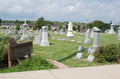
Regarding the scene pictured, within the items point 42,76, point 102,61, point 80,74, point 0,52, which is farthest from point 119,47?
point 0,52

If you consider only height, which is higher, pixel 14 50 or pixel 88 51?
pixel 14 50

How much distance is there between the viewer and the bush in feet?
21.3

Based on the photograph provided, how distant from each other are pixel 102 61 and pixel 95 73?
2.32 metres

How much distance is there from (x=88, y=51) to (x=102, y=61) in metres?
3.85

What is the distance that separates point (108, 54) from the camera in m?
6.61

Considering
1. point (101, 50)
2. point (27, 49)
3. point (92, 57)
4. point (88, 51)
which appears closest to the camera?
point (27, 49)

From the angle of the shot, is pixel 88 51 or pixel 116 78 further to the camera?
pixel 88 51

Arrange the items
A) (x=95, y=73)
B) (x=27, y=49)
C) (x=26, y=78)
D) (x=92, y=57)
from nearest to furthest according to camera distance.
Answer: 1. (x=26, y=78)
2. (x=95, y=73)
3. (x=27, y=49)
4. (x=92, y=57)

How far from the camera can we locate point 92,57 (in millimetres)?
7348

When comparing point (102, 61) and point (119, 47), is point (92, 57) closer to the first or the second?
point (102, 61)

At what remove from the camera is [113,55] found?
6488mm

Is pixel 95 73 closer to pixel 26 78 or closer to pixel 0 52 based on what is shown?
pixel 26 78

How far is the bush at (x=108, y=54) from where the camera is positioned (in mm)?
6497

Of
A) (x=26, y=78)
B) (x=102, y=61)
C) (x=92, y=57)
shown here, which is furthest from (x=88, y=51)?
(x=26, y=78)
